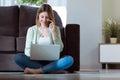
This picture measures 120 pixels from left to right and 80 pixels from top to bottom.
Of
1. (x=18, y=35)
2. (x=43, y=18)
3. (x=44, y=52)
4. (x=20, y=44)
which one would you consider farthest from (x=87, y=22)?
(x=44, y=52)

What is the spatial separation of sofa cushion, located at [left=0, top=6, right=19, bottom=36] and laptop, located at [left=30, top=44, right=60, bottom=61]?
3.55 ft

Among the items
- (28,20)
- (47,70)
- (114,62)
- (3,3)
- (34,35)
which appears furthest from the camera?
(3,3)

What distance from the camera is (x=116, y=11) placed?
211 inches

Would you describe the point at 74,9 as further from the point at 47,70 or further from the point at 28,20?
the point at 47,70

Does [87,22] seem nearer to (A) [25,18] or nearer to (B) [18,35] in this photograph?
(A) [25,18]

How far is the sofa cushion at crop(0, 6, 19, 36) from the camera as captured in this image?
3844mm

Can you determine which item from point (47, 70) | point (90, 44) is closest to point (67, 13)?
point (90, 44)

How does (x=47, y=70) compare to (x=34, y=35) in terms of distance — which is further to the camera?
(x=34, y=35)

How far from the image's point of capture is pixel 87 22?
4.89m

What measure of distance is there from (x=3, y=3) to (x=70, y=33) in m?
2.30

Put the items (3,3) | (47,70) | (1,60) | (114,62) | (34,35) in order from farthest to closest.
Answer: (3,3), (114,62), (1,60), (34,35), (47,70)

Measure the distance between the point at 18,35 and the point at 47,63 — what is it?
3.20ft

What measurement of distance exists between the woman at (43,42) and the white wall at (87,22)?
70.9 inches

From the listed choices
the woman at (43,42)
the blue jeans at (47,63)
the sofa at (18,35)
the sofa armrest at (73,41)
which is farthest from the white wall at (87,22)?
the blue jeans at (47,63)
